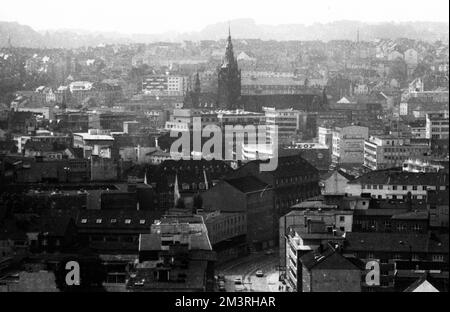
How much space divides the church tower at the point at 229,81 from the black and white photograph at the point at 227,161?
0.16 feet

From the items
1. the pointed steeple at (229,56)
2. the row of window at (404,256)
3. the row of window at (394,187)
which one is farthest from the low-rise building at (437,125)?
the row of window at (404,256)

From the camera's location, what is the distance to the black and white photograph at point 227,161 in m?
10.7

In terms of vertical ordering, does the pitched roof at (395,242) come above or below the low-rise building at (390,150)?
above

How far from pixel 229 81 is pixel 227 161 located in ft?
31.9

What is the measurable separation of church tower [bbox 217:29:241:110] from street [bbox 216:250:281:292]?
557 inches

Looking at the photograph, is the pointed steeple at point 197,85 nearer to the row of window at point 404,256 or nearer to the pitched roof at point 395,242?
the pitched roof at point 395,242

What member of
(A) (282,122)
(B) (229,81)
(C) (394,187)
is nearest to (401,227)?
(C) (394,187)

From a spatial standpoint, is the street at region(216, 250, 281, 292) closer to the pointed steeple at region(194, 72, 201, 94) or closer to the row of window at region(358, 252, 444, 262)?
the row of window at region(358, 252, 444, 262)

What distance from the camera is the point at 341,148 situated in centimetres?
2167

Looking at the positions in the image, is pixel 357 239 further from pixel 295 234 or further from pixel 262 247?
pixel 262 247

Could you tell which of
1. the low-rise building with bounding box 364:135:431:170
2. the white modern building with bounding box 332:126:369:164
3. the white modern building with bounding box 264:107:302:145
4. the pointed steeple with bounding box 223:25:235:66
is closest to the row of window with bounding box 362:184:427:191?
the low-rise building with bounding box 364:135:431:170

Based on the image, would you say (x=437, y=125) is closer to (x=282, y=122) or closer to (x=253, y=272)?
(x=282, y=122)

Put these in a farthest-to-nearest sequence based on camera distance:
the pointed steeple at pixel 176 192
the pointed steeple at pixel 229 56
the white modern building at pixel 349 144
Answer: the pointed steeple at pixel 229 56 → the white modern building at pixel 349 144 → the pointed steeple at pixel 176 192

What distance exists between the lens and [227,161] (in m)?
18.8
